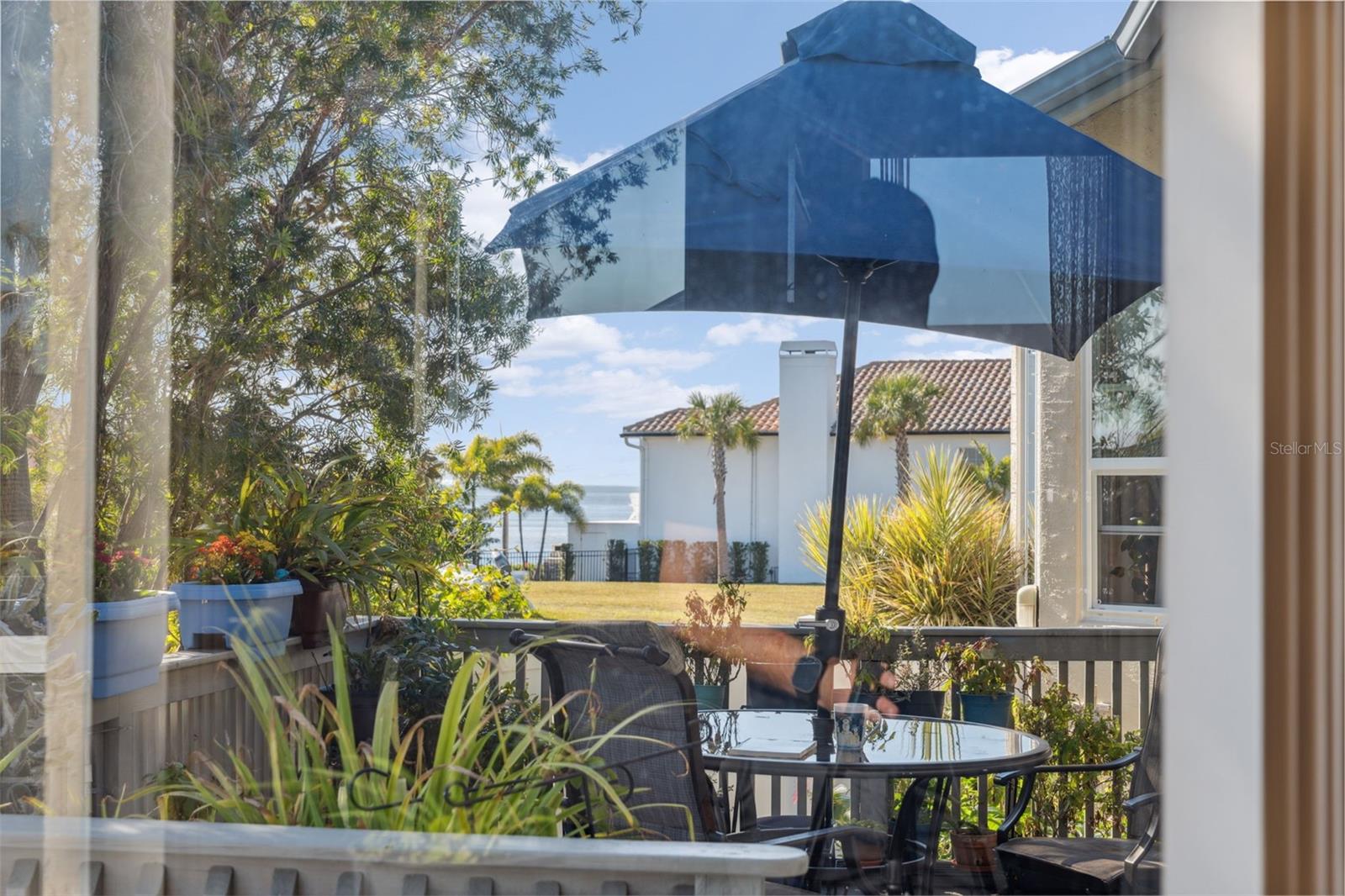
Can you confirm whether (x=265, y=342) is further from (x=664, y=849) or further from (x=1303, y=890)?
(x=1303, y=890)

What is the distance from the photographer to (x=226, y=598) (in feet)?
9.14

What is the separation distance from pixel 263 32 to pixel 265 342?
83 centimetres

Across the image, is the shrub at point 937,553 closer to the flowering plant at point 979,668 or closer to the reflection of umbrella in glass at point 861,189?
the flowering plant at point 979,668

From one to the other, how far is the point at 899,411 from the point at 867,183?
1320 mm

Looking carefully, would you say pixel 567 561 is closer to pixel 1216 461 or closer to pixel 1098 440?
pixel 1098 440

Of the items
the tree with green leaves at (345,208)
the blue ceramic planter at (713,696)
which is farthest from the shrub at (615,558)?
the tree with green leaves at (345,208)

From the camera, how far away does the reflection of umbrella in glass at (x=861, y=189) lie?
2729mm

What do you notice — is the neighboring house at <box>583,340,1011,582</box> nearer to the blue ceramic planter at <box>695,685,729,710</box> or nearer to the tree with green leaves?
the blue ceramic planter at <box>695,685,729,710</box>

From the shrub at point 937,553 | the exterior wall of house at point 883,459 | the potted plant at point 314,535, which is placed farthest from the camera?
the shrub at point 937,553

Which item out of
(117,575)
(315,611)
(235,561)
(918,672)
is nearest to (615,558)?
(315,611)

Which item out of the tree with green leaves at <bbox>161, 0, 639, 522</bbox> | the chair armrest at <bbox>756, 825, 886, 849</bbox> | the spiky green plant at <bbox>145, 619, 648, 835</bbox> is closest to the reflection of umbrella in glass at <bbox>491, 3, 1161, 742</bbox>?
the tree with green leaves at <bbox>161, 0, 639, 522</bbox>

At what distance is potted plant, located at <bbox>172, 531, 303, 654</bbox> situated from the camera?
2.76 metres

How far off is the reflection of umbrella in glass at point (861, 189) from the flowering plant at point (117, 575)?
1346 millimetres

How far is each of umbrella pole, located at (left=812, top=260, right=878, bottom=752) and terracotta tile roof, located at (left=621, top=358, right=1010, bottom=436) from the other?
11cm
